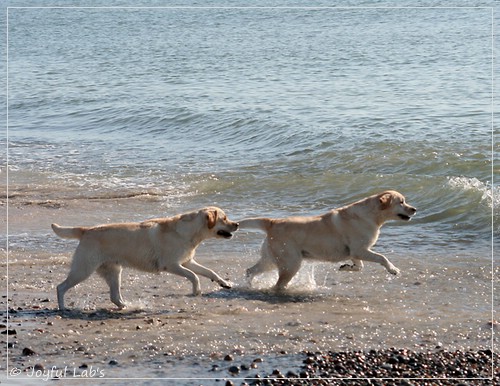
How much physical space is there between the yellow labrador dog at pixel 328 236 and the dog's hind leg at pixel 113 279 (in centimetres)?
147

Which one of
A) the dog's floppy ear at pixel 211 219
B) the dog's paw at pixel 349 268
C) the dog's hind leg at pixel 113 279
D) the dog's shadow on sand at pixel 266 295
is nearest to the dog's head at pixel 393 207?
the dog's paw at pixel 349 268

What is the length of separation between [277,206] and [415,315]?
5487 mm

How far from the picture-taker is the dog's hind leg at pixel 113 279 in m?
9.38

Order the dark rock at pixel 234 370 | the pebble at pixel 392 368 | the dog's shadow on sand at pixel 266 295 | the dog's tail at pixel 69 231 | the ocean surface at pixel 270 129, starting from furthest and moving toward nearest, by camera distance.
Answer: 1. the ocean surface at pixel 270 129
2. the dog's shadow on sand at pixel 266 295
3. the dog's tail at pixel 69 231
4. the dark rock at pixel 234 370
5. the pebble at pixel 392 368

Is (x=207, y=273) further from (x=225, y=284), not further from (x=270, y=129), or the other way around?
(x=270, y=129)

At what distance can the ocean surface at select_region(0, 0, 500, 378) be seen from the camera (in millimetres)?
12766

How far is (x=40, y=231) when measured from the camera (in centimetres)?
1272

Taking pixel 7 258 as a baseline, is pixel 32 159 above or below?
below

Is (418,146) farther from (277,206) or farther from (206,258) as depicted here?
(206,258)

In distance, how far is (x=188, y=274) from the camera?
31.4 ft

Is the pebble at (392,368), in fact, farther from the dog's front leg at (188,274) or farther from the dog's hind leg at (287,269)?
the dog's hind leg at (287,269)

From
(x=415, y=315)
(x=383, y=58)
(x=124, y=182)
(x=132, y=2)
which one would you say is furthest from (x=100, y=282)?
(x=132, y=2)

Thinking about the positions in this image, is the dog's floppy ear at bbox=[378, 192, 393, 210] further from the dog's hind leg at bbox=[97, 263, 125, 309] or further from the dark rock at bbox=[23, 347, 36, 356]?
the dark rock at bbox=[23, 347, 36, 356]

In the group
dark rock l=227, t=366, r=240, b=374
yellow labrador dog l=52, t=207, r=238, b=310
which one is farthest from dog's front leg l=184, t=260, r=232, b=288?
dark rock l=227, t=366, r=240, b=374
